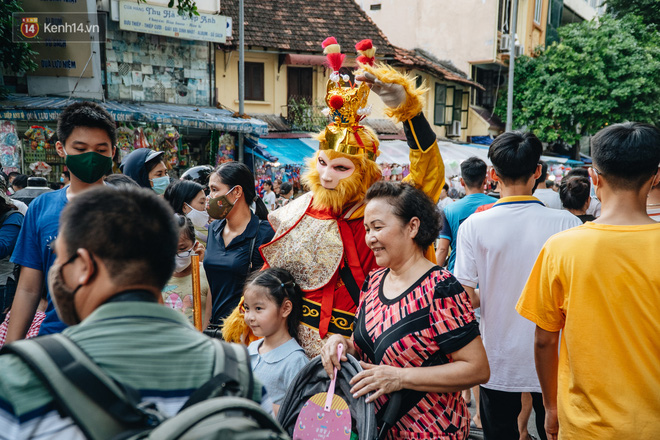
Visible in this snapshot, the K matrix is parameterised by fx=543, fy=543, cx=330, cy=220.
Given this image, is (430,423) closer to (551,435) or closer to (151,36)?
(551,435)

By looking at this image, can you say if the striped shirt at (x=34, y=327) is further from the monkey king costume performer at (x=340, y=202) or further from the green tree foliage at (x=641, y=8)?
the green tree foliage at (x=641, y=8)

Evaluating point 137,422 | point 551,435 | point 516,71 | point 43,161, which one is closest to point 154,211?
point 137,422

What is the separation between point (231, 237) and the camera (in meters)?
3.64

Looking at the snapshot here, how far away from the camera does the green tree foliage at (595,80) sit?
735 inches

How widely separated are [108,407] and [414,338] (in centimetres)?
131

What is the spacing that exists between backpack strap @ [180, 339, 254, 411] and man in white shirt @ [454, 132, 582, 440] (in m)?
1.98

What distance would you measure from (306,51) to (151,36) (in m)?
5.13

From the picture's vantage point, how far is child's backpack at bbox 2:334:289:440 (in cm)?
106

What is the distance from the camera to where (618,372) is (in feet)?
6.46

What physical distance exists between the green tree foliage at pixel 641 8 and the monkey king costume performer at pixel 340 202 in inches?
843

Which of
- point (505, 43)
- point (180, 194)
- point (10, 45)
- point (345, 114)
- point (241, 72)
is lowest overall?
point (180, 194)

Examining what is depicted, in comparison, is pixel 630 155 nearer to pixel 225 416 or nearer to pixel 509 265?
pixel 509 265

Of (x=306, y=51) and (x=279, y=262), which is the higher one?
(x=306, y=51)

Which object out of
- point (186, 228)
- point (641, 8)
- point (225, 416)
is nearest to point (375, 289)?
point (225, 416)
